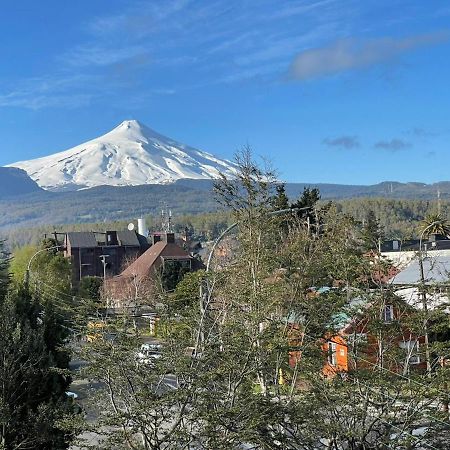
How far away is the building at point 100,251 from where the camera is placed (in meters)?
70.8

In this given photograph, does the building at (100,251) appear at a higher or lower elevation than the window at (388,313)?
lower

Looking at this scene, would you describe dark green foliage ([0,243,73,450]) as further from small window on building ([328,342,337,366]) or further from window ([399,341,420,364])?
window ([399,341,420,364])

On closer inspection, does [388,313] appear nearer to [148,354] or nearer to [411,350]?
[411,350]

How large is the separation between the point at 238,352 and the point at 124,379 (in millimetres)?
1579

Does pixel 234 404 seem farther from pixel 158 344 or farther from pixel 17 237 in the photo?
pixel 17 237

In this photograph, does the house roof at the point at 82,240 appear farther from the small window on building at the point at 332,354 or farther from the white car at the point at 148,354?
the white car at the point at 148,354

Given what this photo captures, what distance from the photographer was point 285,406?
31.4 feet

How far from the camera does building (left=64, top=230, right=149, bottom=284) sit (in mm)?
70812

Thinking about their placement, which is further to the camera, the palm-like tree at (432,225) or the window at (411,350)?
the palm-like tree at (432,225)

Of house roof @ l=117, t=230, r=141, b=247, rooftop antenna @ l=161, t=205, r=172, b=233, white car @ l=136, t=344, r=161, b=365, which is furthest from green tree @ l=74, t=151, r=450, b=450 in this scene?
rooftop antenna @ l=161, t=205, r=172, b=233

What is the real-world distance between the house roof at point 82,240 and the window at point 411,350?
6153cm

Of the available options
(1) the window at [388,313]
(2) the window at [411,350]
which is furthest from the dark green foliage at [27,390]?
(1) the window at [388,313]

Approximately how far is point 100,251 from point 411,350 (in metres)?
63.4

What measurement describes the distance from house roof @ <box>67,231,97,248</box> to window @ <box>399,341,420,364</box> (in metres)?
61.5
